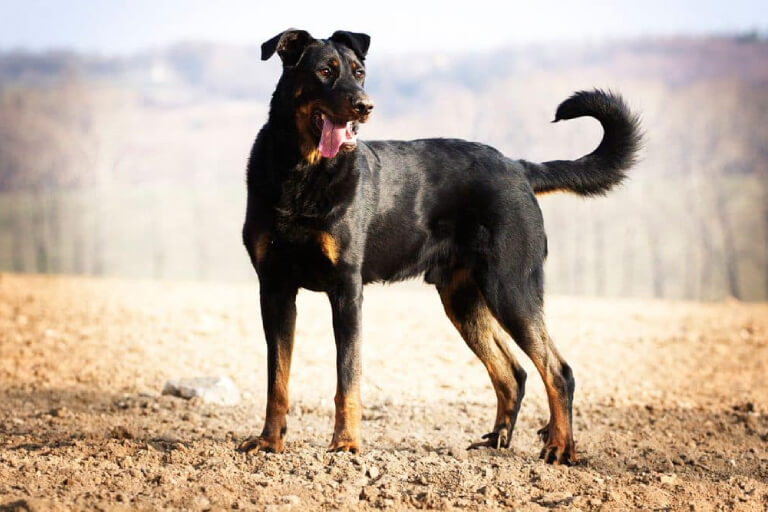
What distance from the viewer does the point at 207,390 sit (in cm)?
771

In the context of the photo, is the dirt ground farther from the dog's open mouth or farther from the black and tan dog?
the dog's open mouth

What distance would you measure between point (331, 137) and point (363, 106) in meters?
0.32

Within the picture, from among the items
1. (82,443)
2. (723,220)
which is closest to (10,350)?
(82,443)

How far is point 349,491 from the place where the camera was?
4.72 m

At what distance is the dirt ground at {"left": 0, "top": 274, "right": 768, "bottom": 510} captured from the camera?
479 cm

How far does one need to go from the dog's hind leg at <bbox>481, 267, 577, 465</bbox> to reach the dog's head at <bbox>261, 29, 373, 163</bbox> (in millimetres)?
1465

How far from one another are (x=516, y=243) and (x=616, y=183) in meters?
1.13

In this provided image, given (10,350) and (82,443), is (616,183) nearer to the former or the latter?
(82,443)

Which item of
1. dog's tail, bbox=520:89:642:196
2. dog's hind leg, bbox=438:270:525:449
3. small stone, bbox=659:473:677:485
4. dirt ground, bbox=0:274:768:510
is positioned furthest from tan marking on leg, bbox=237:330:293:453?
small stone, bbox=659:473:677:485

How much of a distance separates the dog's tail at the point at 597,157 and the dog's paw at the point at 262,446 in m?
2.57

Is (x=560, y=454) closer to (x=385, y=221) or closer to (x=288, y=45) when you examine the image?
(x=385, y=221)

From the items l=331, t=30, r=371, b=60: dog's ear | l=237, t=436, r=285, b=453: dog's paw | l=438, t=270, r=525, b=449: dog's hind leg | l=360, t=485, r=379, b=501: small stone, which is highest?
l=331, t=30, r=371, b=60: dog's ear

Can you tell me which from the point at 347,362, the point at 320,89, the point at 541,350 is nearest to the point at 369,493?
the point at 347,362

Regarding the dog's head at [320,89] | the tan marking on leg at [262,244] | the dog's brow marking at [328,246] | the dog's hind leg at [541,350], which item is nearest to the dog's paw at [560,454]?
the dog's hind leg at [541,350]
